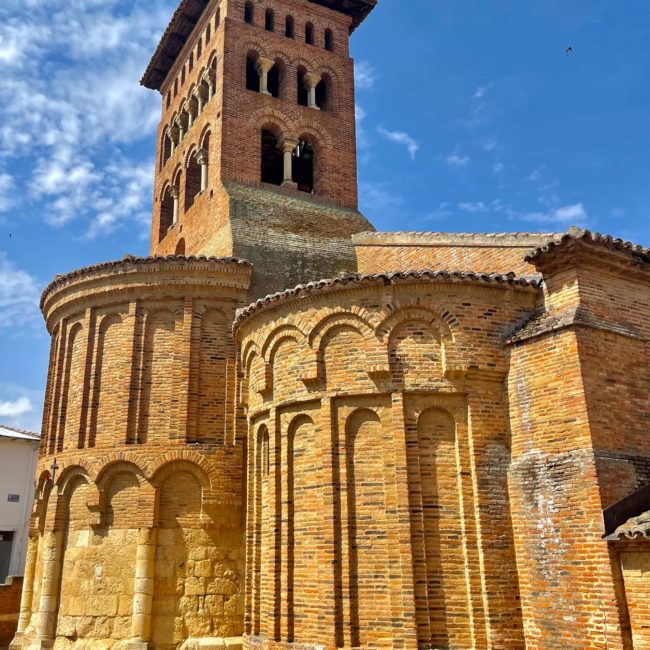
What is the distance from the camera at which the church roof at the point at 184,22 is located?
22641 mm

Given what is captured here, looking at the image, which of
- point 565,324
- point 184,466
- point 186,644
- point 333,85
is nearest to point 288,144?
point 333,85

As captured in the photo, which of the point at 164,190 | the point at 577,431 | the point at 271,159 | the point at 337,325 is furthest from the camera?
the point at 164,190

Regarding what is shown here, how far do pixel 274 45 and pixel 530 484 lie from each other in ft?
53.0

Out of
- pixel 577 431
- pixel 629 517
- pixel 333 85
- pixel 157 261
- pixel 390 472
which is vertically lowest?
pixel 629 517

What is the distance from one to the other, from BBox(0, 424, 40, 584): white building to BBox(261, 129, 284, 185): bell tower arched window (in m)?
13.5

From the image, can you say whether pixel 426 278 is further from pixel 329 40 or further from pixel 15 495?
pixel 15 495

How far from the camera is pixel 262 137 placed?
20656 millimetres

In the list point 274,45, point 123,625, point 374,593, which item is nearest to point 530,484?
A: point 374,593

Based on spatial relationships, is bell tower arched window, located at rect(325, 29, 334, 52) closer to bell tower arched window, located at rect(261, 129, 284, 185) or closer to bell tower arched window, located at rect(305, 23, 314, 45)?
bell tower arched window, located at rect(305, 23, 314, 45)

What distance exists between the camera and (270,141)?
20766mm

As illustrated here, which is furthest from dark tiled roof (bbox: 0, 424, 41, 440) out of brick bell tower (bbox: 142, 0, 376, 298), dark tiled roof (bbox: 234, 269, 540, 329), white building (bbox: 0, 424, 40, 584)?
dark tiled roof (bbox: 234, 269, 540, 329)

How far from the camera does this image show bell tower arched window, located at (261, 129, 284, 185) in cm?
2066

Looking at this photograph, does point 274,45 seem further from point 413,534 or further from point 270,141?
point 413,534

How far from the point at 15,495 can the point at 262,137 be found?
616 inches
